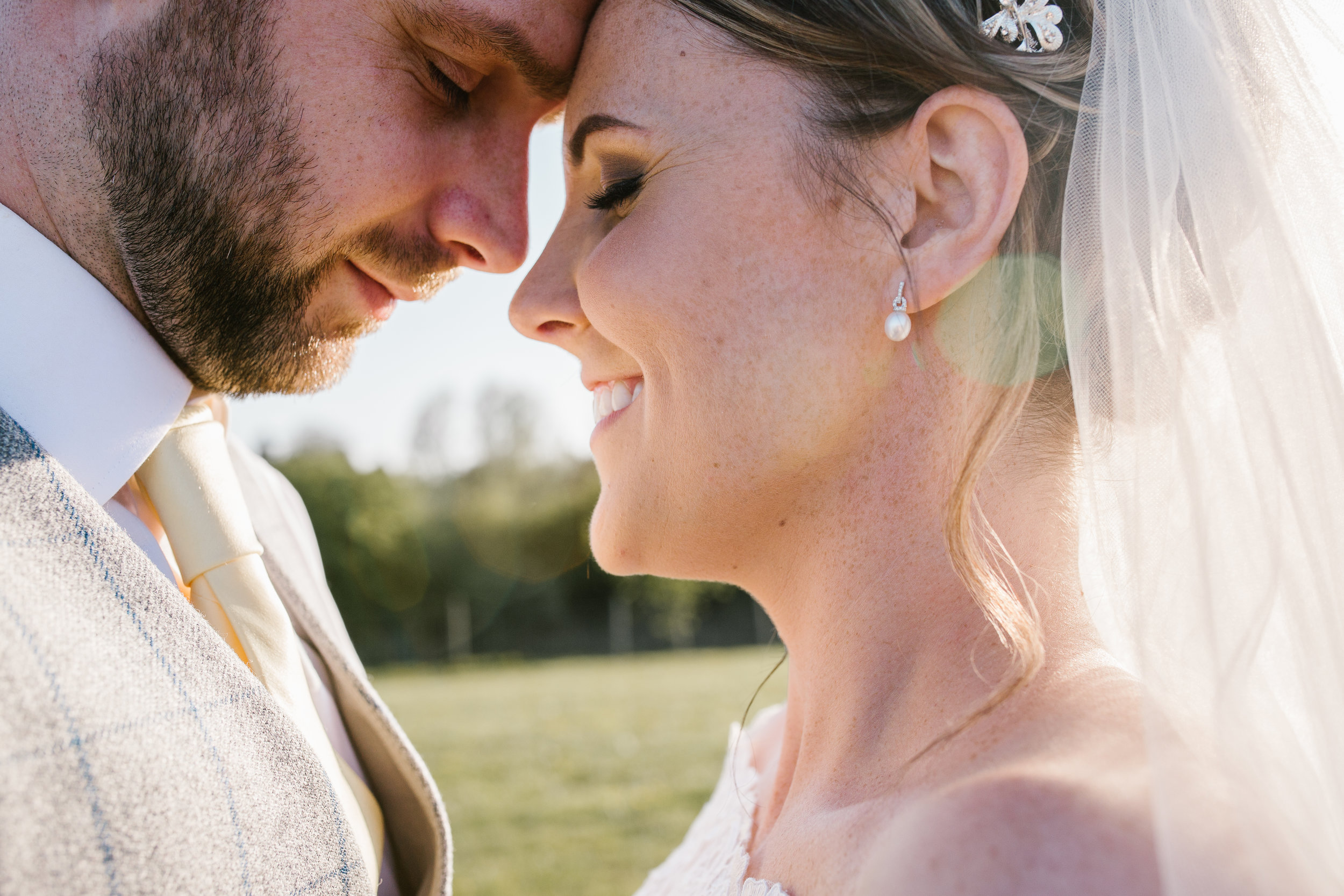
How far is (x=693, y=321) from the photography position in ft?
6.23

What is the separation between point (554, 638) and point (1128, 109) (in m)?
37.5

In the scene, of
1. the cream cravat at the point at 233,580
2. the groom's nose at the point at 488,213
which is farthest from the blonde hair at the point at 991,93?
the cream cravat at the point at 233,580

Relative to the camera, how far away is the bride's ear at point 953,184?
176cm

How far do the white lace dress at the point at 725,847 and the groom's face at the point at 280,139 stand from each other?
170cm

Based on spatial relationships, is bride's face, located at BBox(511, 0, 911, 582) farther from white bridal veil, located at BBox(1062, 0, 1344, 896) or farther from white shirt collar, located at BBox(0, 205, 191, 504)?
white shirt collar, located at BBox(0, 205, 191, 504)

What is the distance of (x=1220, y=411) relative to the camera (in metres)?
1.50

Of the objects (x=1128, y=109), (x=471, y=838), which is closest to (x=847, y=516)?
(x=1128, y=109)

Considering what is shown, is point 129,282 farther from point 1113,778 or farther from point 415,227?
point 1113,778

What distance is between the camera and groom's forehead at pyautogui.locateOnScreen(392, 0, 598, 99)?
225 centimetres

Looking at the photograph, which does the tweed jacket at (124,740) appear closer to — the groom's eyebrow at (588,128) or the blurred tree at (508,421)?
the groom's eyebrow at (588,128)

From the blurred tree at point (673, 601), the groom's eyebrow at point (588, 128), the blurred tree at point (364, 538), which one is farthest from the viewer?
the blurred tree at point (364, 538)

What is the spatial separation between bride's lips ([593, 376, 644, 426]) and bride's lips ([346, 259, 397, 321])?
78 centimetres

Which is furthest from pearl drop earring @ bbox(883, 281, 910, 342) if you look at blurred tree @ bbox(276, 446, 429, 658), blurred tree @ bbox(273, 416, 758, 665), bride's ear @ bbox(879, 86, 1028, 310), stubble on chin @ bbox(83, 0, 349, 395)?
blurred tree @ bbox(276, 446, 429, 658)

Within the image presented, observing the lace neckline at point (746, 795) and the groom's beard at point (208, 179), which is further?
the groom's beard at point (208, 179)
